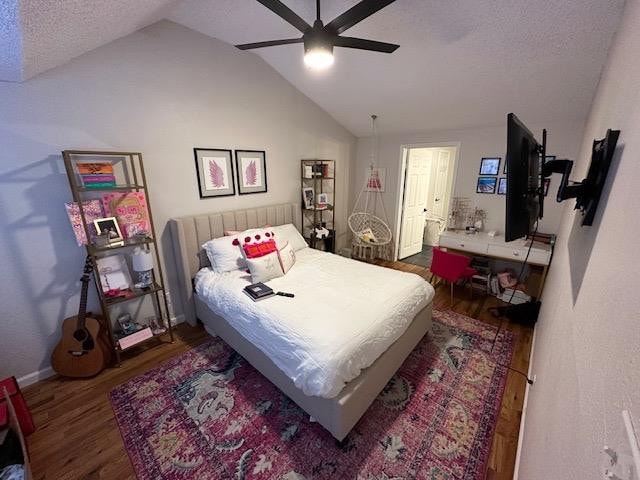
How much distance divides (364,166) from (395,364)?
345 cm

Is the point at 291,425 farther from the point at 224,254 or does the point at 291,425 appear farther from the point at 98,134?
the point at 98,134

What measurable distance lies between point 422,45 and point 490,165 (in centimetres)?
195

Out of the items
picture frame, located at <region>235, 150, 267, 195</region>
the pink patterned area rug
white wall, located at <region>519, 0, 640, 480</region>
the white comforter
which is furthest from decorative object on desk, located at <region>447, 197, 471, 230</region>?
white wall, located at <region>519, 0, 640, 480</region>

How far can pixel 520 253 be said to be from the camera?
3014 mm

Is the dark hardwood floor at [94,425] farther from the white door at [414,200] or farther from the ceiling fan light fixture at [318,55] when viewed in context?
the ceiling fan light fixture at [318,55]

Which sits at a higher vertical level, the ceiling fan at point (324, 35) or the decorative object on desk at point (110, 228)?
the ceiling fan at point (324, 35)

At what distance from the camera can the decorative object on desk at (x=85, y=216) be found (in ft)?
6.43

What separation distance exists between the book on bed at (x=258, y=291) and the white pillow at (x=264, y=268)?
139 millimetres

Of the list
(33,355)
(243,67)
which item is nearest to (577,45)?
(243,67)

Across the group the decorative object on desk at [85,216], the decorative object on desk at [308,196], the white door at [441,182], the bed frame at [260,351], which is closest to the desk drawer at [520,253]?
the bed frame at [260,351]

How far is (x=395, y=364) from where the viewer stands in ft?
6.64

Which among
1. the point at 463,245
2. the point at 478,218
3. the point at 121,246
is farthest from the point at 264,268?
the point at 478,218

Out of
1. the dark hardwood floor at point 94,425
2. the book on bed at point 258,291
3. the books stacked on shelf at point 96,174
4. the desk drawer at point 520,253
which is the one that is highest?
the books stacked on shelf at point 96,174

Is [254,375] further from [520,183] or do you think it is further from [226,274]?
[520,183]
